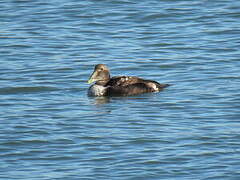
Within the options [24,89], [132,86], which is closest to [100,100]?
[132,86]

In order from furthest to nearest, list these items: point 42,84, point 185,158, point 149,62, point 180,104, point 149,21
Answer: point 149,21, point 149,62, point 42,84, point 180,104, point 185,158

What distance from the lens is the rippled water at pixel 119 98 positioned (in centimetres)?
1175

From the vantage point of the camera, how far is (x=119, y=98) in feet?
53.4

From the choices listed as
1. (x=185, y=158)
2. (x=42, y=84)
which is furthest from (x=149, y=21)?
(x=185, y=158)

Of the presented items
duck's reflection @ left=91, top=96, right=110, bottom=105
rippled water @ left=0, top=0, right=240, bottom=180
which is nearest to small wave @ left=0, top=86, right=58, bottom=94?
rippled water @ left=0, top=0, right=240, bottom=180

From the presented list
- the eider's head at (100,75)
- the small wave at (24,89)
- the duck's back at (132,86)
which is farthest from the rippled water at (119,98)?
the eider's head at (100,75)

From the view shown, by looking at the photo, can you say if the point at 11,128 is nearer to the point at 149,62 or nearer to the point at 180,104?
the point at 180,104

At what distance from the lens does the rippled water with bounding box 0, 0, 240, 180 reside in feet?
38.5

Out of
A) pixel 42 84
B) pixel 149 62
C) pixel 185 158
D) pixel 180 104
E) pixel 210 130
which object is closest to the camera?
pixel 185 158

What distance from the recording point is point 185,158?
11.8 meters

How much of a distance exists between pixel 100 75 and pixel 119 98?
82cm

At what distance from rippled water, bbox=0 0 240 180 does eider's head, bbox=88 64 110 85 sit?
0.31 metres

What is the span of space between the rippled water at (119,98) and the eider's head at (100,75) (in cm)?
31

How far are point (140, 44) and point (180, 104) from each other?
5.36 meters
